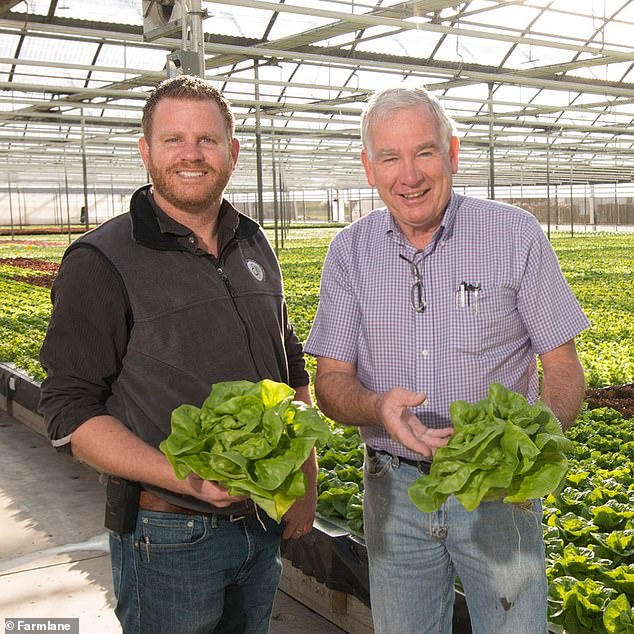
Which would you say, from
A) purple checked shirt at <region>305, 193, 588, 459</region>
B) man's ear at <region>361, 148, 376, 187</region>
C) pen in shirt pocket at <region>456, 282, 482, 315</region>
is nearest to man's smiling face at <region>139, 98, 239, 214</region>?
man's ear at <region>361, 148, 376, 187</region>

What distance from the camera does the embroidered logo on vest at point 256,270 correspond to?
2.51 m

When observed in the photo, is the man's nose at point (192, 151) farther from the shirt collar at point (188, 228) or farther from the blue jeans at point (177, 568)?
the blue jeans at point (177, 568)

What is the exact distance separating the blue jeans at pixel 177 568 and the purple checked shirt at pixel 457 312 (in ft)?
1.62

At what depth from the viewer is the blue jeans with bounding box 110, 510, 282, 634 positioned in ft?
7.43

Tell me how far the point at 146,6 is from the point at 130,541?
14.8 feet

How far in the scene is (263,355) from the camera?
2439 mm

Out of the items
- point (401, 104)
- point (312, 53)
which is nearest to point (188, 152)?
point (401, 104)

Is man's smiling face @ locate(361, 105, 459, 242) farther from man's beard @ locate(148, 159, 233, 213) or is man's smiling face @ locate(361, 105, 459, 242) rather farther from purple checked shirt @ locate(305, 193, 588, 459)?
man's beard @ locate(148, 159, 233, 213)

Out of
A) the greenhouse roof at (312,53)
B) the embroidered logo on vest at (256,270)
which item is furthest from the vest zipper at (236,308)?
the greenhouse roof at (312,53)

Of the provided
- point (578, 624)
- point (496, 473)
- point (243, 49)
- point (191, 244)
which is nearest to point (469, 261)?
point (496, 473)

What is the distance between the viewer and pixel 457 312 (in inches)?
89.1

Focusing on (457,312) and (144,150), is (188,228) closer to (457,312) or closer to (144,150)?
(144,150)

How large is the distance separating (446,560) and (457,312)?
2.22 feet

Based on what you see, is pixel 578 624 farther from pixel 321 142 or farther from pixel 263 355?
pixel 321 142
